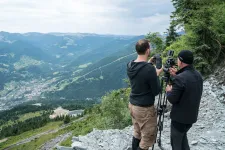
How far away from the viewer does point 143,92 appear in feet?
24.7

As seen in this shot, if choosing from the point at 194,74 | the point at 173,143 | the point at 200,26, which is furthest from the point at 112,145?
the point at 200,26

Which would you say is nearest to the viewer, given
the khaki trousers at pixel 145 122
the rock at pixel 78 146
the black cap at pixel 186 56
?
the black cap at pixel 186 56

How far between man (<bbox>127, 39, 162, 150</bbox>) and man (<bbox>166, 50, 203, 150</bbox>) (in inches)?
22.0

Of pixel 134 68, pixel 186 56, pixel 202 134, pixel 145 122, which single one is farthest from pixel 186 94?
pixel 202 134

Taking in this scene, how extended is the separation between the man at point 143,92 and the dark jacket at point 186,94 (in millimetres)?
547

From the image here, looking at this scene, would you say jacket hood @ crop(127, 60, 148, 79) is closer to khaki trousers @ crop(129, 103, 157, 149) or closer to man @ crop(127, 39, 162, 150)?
man @ crop(127, 39, 162, 150)

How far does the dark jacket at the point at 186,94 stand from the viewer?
712 centimetres

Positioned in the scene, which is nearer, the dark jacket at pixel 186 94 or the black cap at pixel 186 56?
the dark jacket at pixel 186 94

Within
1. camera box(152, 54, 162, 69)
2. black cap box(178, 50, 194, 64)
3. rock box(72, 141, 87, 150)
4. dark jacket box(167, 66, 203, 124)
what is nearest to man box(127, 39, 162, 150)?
camera box(152, 54, 162, 69)

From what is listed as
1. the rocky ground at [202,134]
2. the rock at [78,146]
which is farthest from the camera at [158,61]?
the rock at [78,146]

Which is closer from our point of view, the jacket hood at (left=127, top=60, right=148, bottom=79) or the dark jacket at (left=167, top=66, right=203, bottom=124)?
the dark jacket at (left=167, top=66, right=203, bottom=124)

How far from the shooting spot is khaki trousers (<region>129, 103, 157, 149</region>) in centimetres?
774

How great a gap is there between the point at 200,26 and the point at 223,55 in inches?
105

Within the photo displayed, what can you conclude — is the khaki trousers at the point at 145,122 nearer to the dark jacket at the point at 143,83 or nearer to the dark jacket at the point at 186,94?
the dark jacket at the point at 143,83
